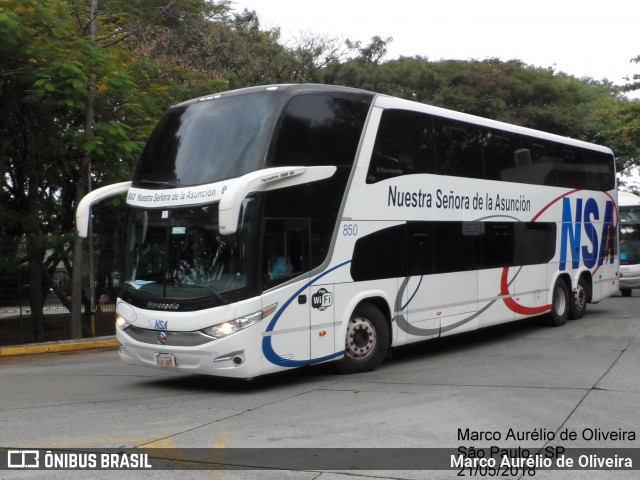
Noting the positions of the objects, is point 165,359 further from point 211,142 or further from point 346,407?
point 211,142

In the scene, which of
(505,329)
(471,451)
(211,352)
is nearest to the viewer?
(471,451)

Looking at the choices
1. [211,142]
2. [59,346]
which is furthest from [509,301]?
[59,346]

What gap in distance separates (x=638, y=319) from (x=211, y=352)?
1260 centimetres

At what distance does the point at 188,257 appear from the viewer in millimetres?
9992

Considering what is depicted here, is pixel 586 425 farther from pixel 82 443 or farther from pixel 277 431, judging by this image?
pixel 82 443

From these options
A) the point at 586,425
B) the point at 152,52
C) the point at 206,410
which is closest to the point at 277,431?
the point at 206,410

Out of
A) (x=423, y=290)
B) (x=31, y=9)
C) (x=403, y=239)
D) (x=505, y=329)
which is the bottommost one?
(x=505, y=329)

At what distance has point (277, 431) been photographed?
7.80m

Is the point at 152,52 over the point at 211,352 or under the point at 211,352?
over

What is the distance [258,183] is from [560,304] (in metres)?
10.1

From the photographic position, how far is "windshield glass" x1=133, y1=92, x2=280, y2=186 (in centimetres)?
1005

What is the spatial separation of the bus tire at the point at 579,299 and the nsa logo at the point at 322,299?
9057 millimetres

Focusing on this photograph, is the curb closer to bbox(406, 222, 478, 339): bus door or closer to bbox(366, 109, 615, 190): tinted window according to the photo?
bbox(406, 222, 478, 339): bus door

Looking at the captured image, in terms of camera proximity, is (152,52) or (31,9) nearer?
(31,9)
